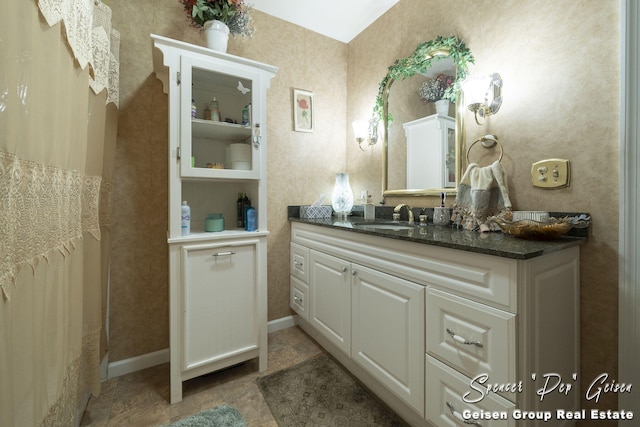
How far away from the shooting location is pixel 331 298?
1681 millimetres

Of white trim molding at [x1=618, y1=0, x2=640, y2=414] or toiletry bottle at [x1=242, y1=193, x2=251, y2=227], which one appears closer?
white trim molding at [x1=618, y1=0, x2=640, y2=414]

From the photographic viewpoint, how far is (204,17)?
1609 millimetres

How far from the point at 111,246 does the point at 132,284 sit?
0.27 metres

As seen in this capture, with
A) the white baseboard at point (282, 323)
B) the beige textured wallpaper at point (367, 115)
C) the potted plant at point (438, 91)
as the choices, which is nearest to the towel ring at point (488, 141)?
the beige textured wallpaper at point (367, 115)

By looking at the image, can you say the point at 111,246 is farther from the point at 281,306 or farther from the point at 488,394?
the point at 488,394

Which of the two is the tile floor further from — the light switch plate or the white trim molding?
the light switch plate

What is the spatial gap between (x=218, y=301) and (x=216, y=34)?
5.19 ft

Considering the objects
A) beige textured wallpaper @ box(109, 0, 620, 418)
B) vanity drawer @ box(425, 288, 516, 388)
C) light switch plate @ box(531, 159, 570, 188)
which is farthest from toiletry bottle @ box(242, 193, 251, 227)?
light switch plate @ box(531, 159, 570, 188)

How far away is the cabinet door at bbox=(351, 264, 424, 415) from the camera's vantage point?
44.3 inches

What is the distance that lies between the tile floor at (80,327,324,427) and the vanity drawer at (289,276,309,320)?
306mm

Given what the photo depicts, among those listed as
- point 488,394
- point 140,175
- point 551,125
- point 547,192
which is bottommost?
point 488,394

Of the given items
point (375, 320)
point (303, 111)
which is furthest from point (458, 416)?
point (303, 111)

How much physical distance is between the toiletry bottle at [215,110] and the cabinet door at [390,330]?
1.24 metres

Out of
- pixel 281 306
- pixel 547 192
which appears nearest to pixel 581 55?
pixel 547 192
